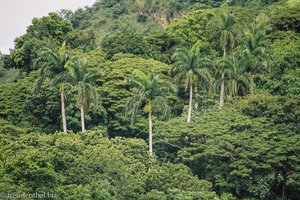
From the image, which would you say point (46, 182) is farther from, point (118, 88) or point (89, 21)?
point (89, 21)

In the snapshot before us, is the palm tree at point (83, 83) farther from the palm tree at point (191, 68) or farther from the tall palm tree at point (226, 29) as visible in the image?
the tall palm tree at point (226, 29)

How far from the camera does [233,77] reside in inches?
2156

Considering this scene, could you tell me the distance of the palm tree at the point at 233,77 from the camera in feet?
179

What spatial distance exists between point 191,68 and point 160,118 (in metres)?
5.90

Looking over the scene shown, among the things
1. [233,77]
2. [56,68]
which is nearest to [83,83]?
[56,68]

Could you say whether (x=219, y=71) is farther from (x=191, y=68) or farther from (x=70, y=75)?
(x=70, y=75)

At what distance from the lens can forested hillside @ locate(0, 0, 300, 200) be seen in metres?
41.9

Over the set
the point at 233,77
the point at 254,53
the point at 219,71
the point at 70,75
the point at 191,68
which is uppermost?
the point at 254,53

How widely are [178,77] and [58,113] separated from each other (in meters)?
12.4

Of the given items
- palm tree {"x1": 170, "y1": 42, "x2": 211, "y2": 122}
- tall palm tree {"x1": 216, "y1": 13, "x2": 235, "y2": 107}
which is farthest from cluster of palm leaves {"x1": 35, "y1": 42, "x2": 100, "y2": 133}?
tall palm tree {"x1": 216, "y1": 13, "x2": 235, "y2": 107}

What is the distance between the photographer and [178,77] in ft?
184

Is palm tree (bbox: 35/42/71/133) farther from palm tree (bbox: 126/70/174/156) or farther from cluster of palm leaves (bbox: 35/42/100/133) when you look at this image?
palm tree (bbox: 126/70/174/156)

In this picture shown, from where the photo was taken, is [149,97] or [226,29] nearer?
[149,97]

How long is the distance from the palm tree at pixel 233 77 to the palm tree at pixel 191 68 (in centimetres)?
142
